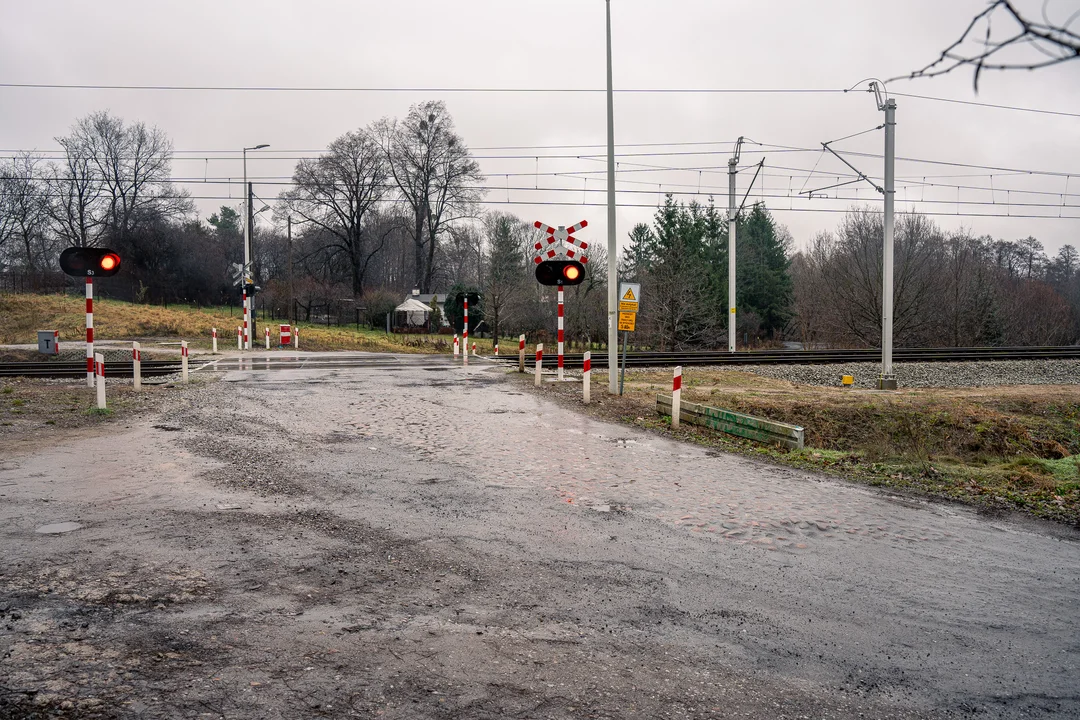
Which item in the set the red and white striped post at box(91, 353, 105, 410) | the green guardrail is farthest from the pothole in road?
the green guardrail

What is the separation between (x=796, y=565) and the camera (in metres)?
6.04

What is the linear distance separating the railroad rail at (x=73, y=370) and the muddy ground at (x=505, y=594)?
13569 millimetres

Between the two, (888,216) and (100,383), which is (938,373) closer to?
(888,216)

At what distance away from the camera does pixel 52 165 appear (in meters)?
57.2

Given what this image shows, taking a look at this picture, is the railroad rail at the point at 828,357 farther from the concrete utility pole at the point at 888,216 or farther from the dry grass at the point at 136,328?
the dry grass at the point at 136,328

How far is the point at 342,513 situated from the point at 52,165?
62.4m

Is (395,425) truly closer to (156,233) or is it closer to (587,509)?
(587,509)

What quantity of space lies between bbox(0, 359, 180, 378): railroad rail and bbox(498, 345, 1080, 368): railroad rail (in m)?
12.0

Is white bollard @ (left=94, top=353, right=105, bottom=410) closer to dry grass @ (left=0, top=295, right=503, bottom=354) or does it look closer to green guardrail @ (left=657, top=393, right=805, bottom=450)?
green guardrail @ (left=657, top=393, right=805, bottom=450)

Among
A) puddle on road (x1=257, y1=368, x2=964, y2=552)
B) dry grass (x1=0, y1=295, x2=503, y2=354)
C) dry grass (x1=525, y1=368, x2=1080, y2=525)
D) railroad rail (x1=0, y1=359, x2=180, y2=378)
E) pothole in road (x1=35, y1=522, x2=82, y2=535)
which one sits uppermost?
dry grass (x1=0, y1=295, x2=503, y2=354)

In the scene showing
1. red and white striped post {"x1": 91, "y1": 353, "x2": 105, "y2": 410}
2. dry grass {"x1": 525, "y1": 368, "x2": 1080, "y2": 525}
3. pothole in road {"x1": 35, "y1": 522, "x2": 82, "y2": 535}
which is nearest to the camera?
pothole in road {"x1": 35, "y1": 522, "x2": 82, "y2": 535}

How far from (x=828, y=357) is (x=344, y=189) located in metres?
43.1

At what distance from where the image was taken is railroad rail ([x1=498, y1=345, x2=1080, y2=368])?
28344 millimetres

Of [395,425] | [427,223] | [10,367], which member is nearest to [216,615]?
[395,425]
